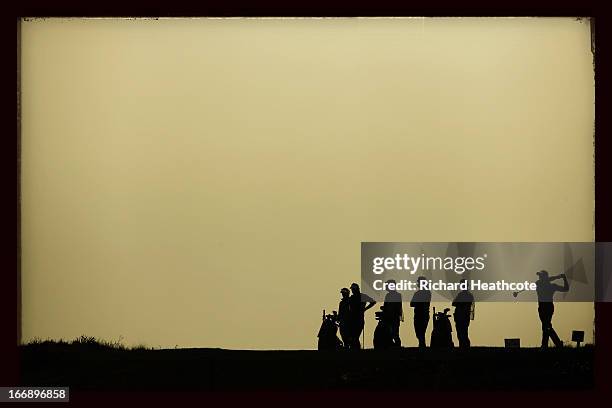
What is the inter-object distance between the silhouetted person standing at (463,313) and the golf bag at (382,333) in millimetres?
502

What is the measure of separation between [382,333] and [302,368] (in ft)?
2.11

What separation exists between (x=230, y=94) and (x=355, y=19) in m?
1.07

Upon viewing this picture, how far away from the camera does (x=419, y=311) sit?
25.1 ft

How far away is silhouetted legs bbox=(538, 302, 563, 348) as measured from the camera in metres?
7.62

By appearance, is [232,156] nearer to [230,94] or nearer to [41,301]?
[230,94]

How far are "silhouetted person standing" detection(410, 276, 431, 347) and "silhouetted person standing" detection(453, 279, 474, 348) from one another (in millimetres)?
207

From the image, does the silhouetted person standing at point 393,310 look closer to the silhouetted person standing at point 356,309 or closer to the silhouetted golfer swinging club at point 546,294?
the silhouetted person standing at point 356,309

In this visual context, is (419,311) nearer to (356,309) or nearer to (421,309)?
(421,309)

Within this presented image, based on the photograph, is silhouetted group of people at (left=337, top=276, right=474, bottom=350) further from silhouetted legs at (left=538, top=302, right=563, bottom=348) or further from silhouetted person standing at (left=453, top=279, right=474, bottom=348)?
silhouetted legs at (left=538, top=302, right=563, bottom=348)

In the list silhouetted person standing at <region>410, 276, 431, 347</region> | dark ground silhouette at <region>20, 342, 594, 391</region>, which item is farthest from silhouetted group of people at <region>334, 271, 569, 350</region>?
dark ground silhouette at <region>20, 342, 594, 391</region>

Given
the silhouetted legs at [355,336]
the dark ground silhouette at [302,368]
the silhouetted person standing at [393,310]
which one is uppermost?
the silhouetted person standing at [393,310]

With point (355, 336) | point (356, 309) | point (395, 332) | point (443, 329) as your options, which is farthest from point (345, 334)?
point (443, 329)

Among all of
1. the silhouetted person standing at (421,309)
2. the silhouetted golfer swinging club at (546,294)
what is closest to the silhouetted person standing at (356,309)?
the silhouetted person standing at (421,309)

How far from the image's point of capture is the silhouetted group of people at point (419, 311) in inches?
301
